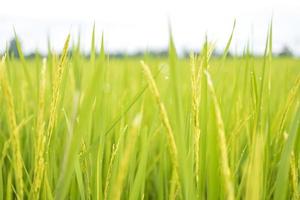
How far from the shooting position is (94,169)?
1.98 feet

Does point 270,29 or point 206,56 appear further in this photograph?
point 270,29

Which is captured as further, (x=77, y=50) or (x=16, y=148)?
(x=77, y=50)

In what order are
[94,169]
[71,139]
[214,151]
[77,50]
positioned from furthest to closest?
[77,50] < [94,169] < [214,151] < [71,139]

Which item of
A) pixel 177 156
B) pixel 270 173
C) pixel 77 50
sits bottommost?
pixel 270 173

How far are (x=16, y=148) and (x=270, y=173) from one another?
47 cm

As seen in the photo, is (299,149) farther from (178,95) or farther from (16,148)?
(16,148)

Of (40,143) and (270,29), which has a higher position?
(270,29)

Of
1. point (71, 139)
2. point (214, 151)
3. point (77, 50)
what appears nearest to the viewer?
point (71, 139)

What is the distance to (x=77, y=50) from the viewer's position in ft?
2.62

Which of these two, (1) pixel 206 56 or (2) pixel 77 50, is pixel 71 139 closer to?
(1) pixel 206 56

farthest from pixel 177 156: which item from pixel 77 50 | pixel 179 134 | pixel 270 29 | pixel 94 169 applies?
pixel 77 50

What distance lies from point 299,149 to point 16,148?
47 centimetres

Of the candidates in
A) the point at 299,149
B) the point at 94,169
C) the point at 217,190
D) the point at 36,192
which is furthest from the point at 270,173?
the point at 36,192

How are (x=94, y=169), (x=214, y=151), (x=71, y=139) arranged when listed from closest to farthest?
(x=71, y=139) → (x=214, y=151) → (x=94, y=169)
